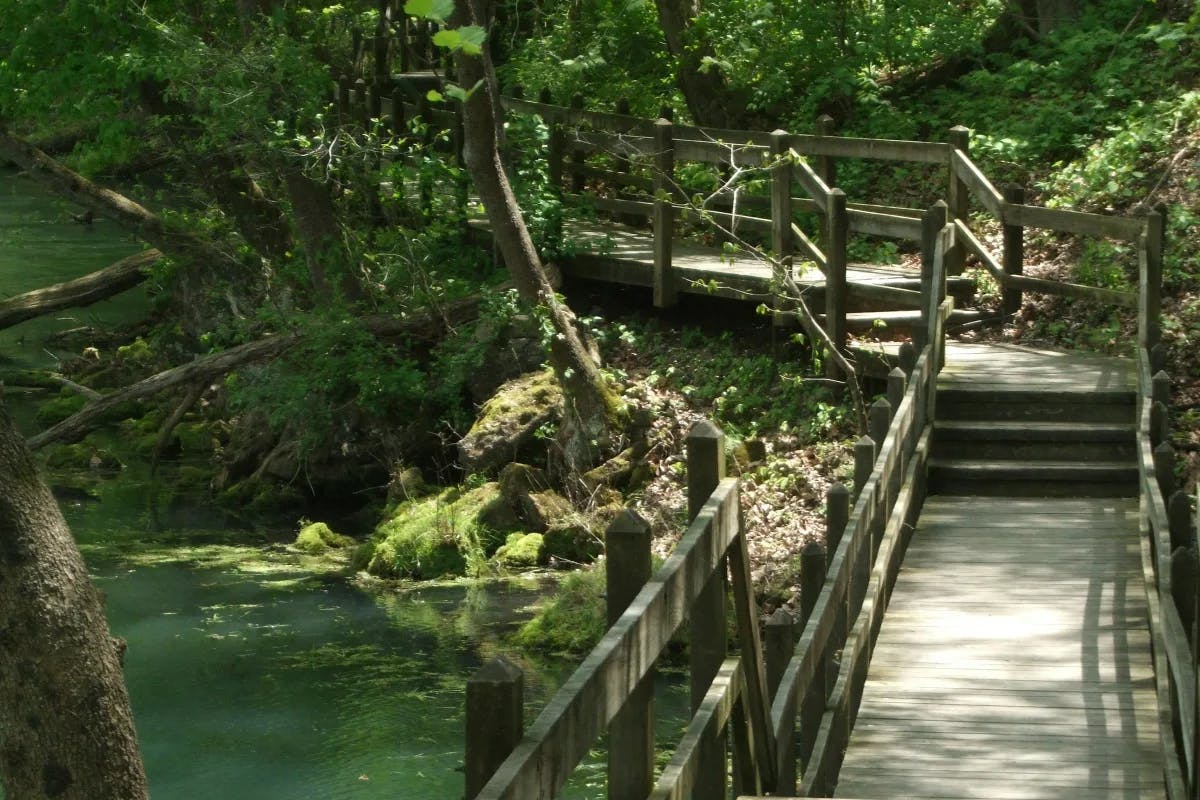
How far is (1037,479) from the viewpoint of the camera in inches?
427

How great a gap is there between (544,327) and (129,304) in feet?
54.2

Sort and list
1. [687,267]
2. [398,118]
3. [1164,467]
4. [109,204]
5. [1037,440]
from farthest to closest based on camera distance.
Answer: [398,118], [109,204], [687,267], [1037,440], [1164,467]

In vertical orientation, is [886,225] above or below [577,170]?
below

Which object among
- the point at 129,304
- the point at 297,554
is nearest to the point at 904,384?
the point at 297,554

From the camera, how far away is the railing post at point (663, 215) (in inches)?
604

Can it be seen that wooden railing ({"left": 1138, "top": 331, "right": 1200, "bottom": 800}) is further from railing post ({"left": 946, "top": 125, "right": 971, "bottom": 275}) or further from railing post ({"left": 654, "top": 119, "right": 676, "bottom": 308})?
railing post ({"left": 654, "top": 119, "right": 676, "bottom": 308})

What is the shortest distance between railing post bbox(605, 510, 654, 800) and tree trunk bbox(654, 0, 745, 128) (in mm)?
17266

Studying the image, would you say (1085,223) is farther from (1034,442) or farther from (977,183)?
(1034,442)

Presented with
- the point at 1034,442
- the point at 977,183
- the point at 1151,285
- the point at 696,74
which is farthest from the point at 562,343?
the point at 696,74

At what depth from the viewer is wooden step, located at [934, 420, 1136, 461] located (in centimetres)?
1096

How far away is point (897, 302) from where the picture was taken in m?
13.7

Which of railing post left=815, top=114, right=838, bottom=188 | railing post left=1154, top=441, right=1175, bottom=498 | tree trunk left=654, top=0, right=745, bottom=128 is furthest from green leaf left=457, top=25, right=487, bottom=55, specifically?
tree trunk left=654, top=0, right=745, bottom=128

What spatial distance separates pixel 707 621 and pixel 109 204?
17.6 meters

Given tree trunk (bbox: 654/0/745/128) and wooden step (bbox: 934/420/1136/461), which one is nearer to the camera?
wooden step (bbox: 934/420/1136/461)
